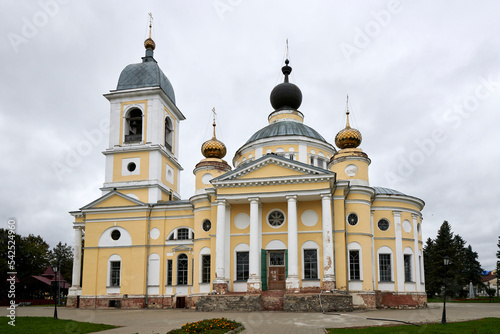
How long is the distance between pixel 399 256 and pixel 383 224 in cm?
212

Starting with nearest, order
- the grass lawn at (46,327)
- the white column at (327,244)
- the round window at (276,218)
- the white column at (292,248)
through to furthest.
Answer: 1. the grass lawn at (46,327)
2. the white column at (327,244)
3. the white column at (292,248)
4. the round window at (276,218)

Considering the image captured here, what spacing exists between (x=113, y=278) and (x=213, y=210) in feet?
28.3

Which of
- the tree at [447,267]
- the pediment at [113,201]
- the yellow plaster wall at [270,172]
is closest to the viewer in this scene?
the yellow plaster wall at [270,172]

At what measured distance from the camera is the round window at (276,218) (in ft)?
92.6

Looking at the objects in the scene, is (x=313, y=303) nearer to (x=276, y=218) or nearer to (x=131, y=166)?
(x=276, y=218)

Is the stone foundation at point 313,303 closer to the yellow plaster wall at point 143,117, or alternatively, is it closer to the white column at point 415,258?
the white column at point 415,258

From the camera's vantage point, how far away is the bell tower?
3397 centimetres

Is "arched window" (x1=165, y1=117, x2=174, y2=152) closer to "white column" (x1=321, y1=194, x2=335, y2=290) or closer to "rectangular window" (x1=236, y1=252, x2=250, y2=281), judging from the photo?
"rectangular window" (x1=236, y1=252, x2=250, y2=281)

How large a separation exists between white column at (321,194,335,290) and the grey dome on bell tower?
1651 centimetres

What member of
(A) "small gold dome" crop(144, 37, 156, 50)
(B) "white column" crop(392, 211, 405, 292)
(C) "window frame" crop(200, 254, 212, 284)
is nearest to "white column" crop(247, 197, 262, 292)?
(C) "window frame" crop(200, 254, 212, 284)

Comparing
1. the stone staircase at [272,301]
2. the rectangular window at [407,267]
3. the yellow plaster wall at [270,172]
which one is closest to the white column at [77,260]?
the yellow plaster wall at [270,172]

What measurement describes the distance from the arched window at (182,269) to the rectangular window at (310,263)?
26.8 ft

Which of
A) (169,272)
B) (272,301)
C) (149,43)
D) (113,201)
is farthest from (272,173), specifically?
(149,43)

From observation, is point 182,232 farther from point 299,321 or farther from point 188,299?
point 299,321
